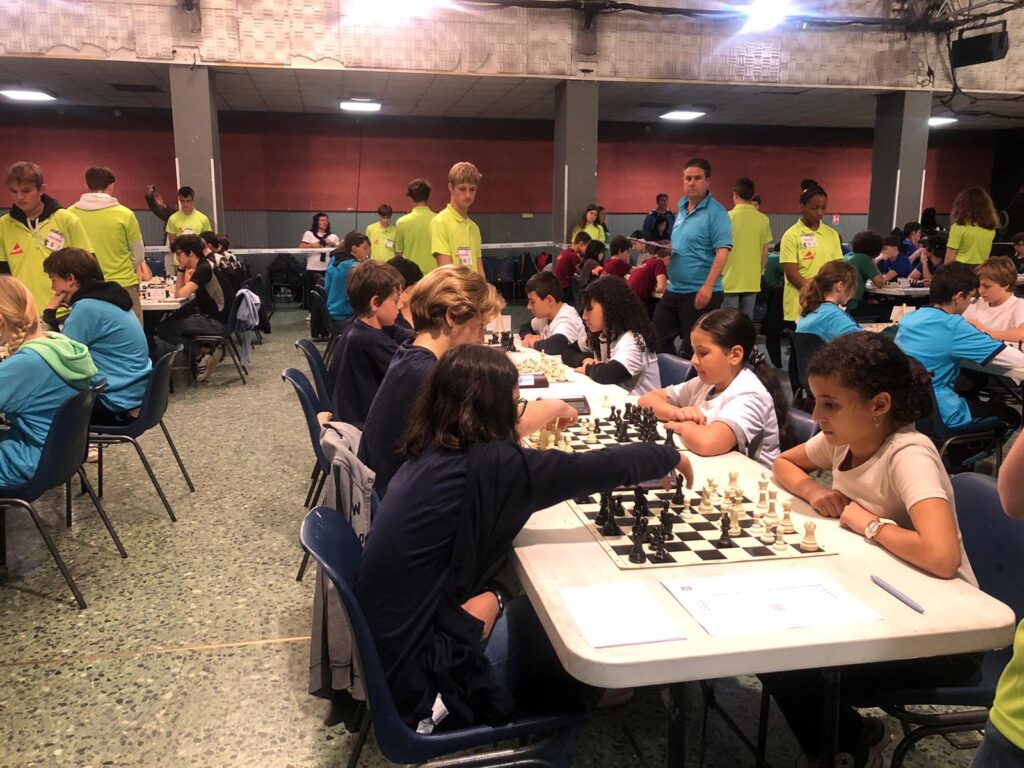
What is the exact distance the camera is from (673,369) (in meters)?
3.62

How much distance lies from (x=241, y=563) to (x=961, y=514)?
265cm

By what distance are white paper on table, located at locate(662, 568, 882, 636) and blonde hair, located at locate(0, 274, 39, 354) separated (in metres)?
2.83

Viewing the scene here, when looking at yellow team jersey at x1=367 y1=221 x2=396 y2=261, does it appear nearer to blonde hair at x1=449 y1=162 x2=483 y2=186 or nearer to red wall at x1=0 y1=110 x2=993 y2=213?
red wall at x1=0 y1=110 x2=993 y2=213

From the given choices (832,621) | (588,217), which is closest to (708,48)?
(588,217)

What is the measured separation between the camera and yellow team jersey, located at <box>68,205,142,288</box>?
5.55 m

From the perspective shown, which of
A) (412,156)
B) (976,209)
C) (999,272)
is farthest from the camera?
(412,156)

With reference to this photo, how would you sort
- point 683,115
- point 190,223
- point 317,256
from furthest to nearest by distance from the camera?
point 683,115 < point 317,256 < point 190,223

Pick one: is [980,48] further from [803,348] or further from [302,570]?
[302,570]

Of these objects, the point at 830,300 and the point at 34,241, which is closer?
the point at 830,300

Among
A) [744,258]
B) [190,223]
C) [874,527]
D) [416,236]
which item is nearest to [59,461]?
[874,527]

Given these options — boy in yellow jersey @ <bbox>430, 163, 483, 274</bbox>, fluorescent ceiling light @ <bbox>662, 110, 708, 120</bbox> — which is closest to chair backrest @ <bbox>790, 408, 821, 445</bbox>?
A: boy in yellow jersey @ <bbox>430, 163, 483, 274</bbox>

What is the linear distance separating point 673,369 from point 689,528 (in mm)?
1918

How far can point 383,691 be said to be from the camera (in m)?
1.45

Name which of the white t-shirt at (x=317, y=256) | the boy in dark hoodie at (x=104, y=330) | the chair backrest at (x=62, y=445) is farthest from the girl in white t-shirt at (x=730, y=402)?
the white t-shirt at (x=317, y=256)
